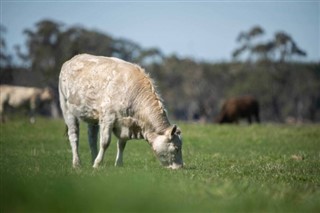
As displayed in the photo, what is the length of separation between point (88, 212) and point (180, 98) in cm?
9228

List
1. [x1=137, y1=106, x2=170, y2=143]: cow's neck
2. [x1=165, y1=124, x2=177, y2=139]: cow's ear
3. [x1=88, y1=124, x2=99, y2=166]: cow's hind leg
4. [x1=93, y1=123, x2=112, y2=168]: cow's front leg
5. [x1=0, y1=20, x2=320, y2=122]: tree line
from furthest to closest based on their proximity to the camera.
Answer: [x1=0, y1=20, x2=320, y2=122]: tree line
[x1=88, y1=124, x2=99, y2=166]: cow's hind leg
[x1=93, y1=123, x2=112, y2=168]: cow's front leg
[x1=137, y1=106, x2=170, y2=143]: cow's neck
[x1=165, y1=124, x2=177, y2=139]: cow's ear

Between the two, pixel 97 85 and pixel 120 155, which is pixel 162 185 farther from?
pixel 97 85

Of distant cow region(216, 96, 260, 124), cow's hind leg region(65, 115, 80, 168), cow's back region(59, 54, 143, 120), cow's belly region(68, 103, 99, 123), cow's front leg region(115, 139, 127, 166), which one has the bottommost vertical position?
Result: distant cow region(216, 96, 260, 124)

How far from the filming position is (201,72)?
314 ft

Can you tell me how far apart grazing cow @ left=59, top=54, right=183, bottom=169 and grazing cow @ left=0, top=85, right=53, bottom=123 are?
2075 cm

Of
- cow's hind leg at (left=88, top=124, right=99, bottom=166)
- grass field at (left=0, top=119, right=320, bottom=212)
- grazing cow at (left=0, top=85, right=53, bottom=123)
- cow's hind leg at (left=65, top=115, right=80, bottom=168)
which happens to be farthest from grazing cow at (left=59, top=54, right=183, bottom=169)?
grazing cow at (left=0, top=85, right=53, bottom=123)

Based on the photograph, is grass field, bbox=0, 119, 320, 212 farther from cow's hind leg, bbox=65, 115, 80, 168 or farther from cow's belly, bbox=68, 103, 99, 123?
cow's belly, bbox=68, 103, 99, 123

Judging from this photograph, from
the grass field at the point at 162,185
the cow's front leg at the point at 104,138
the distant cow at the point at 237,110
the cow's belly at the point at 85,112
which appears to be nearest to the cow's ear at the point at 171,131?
the grass field at the point at 162,185

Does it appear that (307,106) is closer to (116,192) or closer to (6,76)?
(6,76)

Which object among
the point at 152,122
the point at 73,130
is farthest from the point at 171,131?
the point at 73,130

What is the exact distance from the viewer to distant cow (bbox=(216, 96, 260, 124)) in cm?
4888

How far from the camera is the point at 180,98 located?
9769 cm

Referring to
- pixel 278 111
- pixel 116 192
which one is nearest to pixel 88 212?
pixel 116 192

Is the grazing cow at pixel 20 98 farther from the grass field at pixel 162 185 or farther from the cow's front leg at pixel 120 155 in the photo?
the cow's front leg at pixel 120 155
